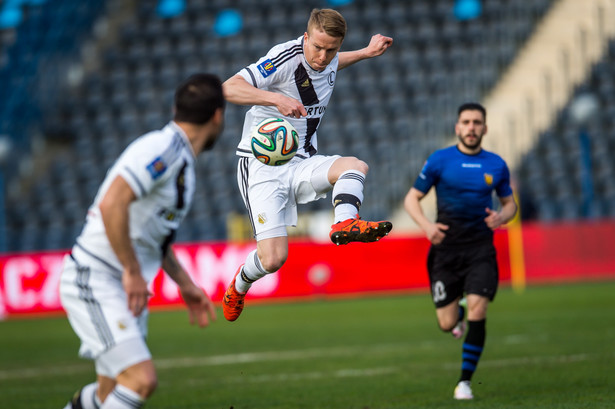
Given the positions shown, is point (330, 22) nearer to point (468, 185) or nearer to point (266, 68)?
point (266, 68)

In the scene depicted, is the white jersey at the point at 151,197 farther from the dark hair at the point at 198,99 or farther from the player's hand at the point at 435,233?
the player's hand at the point at 435,233

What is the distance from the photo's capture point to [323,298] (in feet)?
63.6

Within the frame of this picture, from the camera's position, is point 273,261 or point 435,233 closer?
point 273,261

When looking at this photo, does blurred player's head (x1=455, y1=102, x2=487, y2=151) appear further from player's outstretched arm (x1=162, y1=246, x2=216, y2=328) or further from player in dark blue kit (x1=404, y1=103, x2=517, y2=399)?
player's outstretched arm (x1=162, y1=246, x2=216, y2=328)

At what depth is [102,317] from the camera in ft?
15.3

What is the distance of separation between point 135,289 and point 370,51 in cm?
354

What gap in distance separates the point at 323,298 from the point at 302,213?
3.44m

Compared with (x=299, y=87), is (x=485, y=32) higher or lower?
higher

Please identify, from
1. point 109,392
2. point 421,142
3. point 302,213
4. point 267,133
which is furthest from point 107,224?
point 421,142

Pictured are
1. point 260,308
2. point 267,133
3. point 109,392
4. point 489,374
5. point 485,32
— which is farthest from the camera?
point 485,32

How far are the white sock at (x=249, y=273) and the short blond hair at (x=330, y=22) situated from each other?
1985 millimetres

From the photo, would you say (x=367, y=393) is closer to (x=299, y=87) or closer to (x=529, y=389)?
(x=529, y=389)

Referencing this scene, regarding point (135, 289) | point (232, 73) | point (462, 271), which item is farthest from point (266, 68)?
point (232, 73)

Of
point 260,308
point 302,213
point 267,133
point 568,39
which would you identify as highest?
point 568,39
